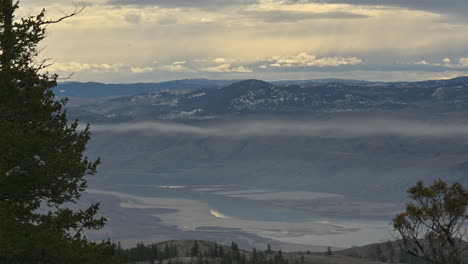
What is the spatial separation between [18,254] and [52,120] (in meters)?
8.32

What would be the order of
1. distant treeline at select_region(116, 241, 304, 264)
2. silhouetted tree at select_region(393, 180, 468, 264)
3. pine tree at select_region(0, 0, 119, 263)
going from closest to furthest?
pine tree at select_region(0, 0, 119, 263), silhouetted tree at select_region(393, 180, 468, 264), distant treeline at select_region(116, 241, 304, 264)

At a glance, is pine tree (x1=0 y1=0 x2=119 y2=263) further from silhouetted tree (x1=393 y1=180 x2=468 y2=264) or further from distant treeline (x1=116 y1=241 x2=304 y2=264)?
distant treeline (x1=116 y1=241 x2=304 y2=264)

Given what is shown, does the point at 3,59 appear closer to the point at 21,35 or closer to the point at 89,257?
the point at 21,35

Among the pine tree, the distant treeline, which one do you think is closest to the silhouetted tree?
the pine tree

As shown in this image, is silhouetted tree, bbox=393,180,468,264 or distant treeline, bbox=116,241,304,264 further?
distant treeline, bbox=116,241,304,264

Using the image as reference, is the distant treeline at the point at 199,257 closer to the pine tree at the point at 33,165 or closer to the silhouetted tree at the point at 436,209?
the silhouetted tree at the point at 436,209

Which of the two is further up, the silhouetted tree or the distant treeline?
the distant treeline

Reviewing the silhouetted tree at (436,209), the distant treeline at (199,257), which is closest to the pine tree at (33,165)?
the silhouetted tree at (436,209)

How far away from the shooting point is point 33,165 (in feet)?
80.5

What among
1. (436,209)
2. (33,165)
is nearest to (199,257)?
(436,209)

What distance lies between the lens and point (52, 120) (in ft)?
94.4

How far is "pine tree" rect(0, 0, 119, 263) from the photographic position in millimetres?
21875

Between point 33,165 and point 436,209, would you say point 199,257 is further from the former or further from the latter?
point 33,165

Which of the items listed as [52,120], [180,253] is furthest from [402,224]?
[180,253]
